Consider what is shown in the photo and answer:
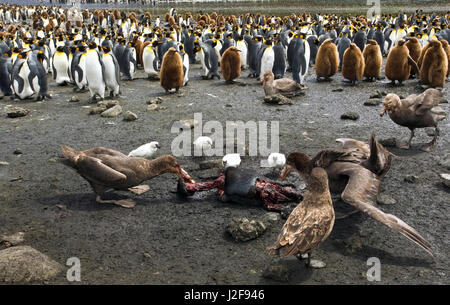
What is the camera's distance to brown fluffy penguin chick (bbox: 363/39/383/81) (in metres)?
11.1

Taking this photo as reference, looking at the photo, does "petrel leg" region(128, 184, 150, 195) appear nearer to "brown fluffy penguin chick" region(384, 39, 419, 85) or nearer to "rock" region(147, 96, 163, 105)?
"rock" region(147, 96, 163, 105)

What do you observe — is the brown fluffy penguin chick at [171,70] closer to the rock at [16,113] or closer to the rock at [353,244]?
the rock at [16,113]

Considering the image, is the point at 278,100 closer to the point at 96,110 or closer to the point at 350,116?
the point at 350,116

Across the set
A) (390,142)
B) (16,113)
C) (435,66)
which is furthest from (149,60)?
(390,142)

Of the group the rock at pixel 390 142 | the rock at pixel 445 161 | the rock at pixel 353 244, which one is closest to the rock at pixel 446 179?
the rock at pixel 445 161

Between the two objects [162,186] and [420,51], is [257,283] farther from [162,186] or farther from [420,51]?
[420,51]

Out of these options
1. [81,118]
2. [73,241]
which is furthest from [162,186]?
[81,118]

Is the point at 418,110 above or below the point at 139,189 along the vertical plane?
above

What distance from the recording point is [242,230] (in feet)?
13.0

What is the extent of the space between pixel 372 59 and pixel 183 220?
28.2 ft

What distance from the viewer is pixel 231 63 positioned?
11594mm

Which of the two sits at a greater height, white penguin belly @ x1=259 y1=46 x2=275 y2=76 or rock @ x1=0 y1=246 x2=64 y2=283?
white penguin belly @ x1=259 y1=46 x2=275 y2=76

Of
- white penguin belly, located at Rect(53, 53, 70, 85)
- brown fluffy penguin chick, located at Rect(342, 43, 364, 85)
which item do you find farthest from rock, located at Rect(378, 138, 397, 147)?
white penguin belly, located at Rect(53, 53, 70, 85)

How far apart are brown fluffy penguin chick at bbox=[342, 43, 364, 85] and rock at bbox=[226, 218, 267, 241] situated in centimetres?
798
